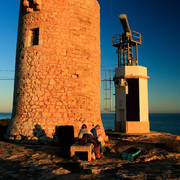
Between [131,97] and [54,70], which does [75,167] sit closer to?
[54,70]

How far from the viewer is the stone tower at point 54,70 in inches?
349

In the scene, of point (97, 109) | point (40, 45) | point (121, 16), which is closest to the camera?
point (40, 45)

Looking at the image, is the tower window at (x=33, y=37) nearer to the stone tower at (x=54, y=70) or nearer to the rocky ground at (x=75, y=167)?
the stone tower at (x=54, y=70)

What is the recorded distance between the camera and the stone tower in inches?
349

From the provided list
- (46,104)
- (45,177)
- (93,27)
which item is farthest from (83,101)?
(45,177)

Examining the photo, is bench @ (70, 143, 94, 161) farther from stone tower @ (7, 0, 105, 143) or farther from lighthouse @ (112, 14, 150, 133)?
lighthouse @ (112, 14, 150, 133)

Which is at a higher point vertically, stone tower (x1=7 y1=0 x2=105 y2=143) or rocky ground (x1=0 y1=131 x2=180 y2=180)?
stone tower (x1=7 y1=0 x2=105 y2=143)

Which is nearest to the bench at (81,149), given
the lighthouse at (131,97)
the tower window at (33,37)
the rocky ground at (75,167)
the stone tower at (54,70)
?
the rocky ground at (75,167)

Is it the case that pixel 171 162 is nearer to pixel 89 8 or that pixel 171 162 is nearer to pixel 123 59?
pixel 89 8

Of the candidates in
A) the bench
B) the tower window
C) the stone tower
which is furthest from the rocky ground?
the tower window

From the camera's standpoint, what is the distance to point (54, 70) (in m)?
9.12

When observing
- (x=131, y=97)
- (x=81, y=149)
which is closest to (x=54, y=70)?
(x=81, y=149)

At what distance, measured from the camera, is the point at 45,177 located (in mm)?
4316

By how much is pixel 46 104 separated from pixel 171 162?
5.97m
